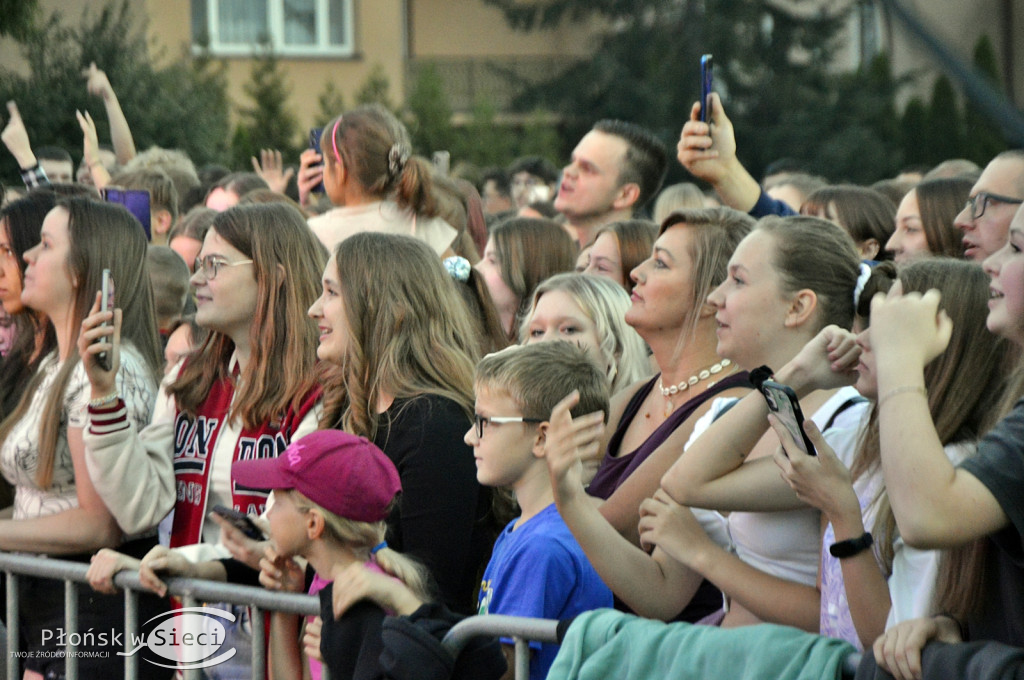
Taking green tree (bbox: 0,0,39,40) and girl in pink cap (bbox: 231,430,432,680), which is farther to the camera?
green tree (bbox: 0,0,39,40)

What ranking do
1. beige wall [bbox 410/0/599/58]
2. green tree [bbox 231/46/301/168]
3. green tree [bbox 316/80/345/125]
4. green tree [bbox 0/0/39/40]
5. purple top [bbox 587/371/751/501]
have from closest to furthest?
purple top [bbox 587/371/751/501]
green tree [bbox 0/0/39/40]
green tree [bbox 231/46/301/168]
green tree [bbox 316/80/345/125]
beige wall [bbox 410/0/599/58]

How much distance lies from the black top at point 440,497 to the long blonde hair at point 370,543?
0.32 ft

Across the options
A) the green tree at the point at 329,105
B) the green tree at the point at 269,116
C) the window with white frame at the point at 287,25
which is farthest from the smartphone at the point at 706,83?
the window with white frame at the point at 287,25

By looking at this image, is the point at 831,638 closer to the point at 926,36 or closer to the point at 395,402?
the point at 395,402

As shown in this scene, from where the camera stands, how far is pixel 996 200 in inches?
152

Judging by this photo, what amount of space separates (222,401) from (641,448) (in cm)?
133

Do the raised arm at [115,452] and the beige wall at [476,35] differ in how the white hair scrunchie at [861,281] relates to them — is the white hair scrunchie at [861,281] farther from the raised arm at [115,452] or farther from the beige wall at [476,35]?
the beige wall at [476,35]

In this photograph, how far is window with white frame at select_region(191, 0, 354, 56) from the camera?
33.2 meters

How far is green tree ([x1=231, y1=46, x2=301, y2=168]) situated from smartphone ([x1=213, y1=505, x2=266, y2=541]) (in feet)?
71.5

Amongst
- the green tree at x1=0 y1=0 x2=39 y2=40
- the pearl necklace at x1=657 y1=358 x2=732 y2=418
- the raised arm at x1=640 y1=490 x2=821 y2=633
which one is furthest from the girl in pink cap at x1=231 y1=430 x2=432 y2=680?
the green tree at x1=0 y1=0 x2=39 y2=40

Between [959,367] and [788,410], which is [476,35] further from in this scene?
[788,410]

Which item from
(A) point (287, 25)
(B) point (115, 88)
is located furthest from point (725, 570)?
(A) point (287, 25)

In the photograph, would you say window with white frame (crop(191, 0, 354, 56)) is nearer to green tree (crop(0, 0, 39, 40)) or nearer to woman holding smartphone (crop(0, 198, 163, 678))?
green tree (crop(0, 0, 39, 40))

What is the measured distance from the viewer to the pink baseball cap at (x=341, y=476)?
10.3 feet
